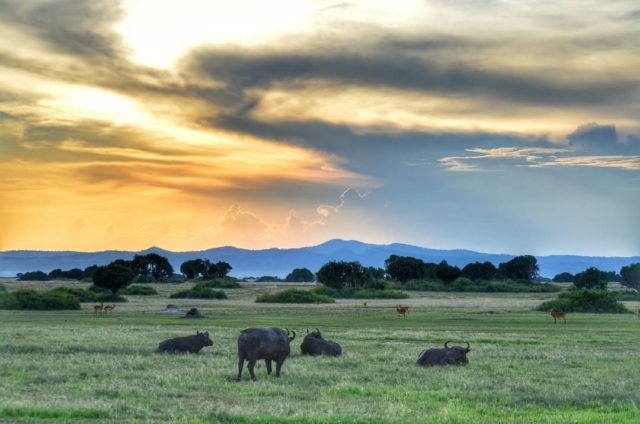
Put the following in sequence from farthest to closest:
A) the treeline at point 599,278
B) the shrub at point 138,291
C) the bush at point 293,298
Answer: the treeline at point 599,278 < the shrub at point 138,291 < the bush at point 293,298

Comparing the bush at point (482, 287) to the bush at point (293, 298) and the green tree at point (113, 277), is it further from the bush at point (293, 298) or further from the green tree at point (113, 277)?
the green tree at point (113, 277)

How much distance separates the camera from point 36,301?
8506 centimetres

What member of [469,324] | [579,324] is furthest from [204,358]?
[579,324]

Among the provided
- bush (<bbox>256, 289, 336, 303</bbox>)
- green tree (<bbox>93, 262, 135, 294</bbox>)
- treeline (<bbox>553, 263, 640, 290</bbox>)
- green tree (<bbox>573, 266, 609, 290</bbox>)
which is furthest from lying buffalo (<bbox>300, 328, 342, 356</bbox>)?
green tree (<bbox>573, 266, 609, 290</bbox>)

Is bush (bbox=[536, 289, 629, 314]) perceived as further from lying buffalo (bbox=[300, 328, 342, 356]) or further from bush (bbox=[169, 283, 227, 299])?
lying buffalo (bbox=[300, 328, 342, 356])

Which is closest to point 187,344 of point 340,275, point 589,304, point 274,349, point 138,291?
point 274,349

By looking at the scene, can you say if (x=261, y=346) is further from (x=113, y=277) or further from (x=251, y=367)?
(x=113, y=277)

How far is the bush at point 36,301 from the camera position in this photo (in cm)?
8331

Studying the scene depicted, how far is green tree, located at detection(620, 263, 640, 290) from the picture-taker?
157125mm

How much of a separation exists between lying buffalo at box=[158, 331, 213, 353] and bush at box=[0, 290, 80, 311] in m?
55.6

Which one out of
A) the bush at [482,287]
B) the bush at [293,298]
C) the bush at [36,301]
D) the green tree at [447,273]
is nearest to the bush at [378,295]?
the bush at [293,298]

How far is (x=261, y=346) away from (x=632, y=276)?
15175 cm

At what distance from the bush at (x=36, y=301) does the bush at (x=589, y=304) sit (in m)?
55.3

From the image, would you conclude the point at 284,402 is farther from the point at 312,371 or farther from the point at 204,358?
the point at 204,358
